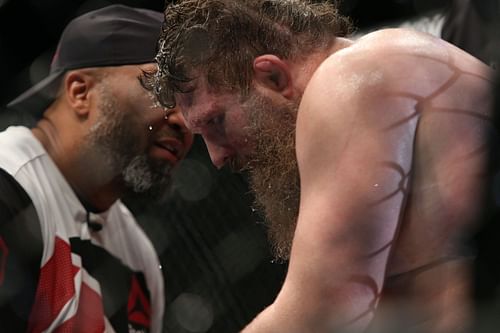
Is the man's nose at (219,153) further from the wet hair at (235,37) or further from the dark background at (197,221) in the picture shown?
the dark background at (197,221)

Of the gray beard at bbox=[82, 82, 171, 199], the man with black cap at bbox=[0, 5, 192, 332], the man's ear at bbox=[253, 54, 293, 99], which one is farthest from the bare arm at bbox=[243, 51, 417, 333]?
the gray beard at bbox=[82, 82, 171, 199]

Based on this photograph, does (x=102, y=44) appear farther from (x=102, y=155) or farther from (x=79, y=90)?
(x=102, y=155)

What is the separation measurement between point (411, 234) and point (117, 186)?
0.95m

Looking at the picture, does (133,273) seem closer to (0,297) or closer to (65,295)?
(65,295)

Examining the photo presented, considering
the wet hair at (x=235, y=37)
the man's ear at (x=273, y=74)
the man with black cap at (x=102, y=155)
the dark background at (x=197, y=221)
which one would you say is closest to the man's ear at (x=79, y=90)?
the man with black cap at (x=102, y=155)

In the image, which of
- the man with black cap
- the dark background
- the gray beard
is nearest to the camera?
the man with black cap

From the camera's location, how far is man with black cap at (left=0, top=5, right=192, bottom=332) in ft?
5.16

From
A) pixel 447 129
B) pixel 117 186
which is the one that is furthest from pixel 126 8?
pixel 447 129

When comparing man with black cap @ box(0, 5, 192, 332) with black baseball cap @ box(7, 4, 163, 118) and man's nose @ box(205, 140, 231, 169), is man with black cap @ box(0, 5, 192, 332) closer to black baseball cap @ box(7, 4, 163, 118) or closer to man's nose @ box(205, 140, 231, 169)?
black baseball cap @ box(7, 4, 163, 118)

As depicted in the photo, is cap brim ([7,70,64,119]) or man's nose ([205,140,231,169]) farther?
cap brim ([7,70,64,119])

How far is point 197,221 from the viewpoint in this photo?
2316mm

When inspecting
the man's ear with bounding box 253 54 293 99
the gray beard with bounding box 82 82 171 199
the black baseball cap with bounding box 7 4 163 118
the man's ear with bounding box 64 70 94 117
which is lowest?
the gray beard with bounding box 82 82 171 199

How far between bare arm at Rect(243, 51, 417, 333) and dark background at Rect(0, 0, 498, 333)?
3.91 feet

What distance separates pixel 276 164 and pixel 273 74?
0.13 meters
